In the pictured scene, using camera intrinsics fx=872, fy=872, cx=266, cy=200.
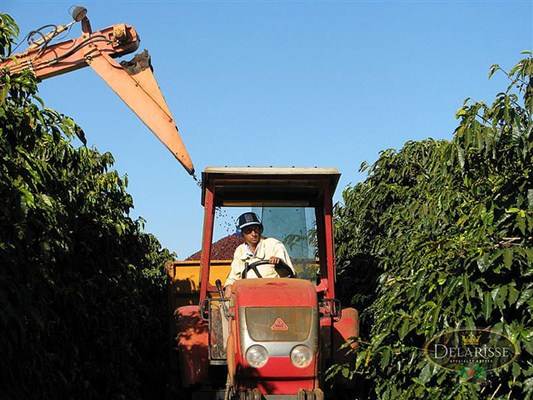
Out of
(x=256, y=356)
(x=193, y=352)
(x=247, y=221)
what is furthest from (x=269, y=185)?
(x=256, y=356)

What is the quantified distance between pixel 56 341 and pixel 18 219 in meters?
2.35

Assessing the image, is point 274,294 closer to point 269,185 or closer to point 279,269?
point 279,269

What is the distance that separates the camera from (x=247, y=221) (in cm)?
841

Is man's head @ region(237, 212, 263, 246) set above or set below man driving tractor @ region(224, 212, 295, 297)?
above

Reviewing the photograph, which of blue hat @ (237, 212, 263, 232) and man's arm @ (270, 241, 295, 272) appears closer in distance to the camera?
man's arm @ (270, 241, 295, 272)

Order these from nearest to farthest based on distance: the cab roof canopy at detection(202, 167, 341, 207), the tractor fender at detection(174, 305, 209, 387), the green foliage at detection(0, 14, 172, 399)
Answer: the green foliage at detection(0, 14, 172, 399) < the cab roof canopy at detection(202, 167, 341, 207) < the tractor fender at detection(174, 305, 209, 387)

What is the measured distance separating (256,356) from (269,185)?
1.85 meters

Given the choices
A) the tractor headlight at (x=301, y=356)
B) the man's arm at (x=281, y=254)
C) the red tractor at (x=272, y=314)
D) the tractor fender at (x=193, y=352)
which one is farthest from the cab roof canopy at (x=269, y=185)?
the tractor headlight at (x=301, y=356)

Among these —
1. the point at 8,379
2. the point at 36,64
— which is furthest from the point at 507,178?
the point at 36,64

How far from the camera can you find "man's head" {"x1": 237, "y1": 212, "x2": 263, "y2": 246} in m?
8.38

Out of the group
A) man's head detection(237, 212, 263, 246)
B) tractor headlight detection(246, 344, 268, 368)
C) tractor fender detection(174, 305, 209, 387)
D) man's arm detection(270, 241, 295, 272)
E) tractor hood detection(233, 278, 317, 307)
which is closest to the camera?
tractor headlight detection(246, 344, 268, 368)

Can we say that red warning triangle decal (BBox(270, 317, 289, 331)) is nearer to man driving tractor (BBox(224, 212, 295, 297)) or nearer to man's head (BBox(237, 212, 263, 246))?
man driving tractor (BBox(224, 212, 295, 297))

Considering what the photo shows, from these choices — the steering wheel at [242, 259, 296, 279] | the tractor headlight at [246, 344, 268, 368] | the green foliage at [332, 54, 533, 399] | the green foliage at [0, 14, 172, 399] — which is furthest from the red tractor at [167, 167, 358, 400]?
the green foliage at [0, 14, 172, 399]

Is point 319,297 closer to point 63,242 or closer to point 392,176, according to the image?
point 63,242
